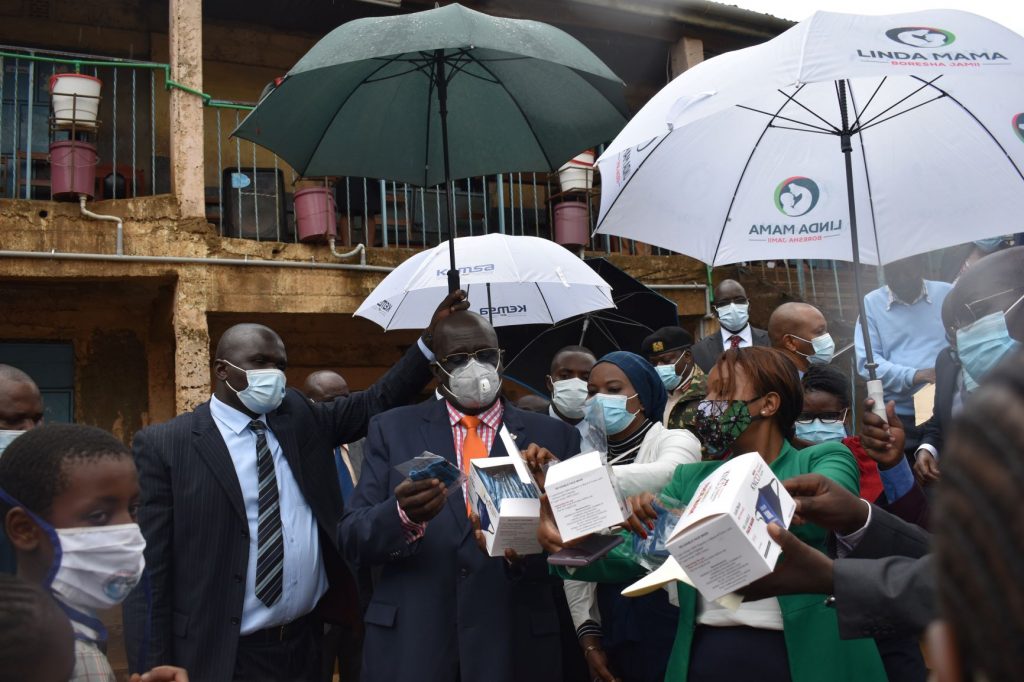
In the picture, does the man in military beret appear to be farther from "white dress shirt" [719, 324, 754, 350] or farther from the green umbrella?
the green umbrella

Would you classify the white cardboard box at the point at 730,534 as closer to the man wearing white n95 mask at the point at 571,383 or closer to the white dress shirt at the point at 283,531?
the white dress shirt at the point at 283,531

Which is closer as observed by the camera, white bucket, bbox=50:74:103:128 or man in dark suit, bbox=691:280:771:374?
man in dark suit, bbox=691:280:771:374

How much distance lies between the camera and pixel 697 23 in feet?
36.3

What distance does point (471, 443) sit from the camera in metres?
3.73

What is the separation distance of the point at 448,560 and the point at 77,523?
Answer: 1.49m

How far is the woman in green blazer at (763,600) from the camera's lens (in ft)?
9.04

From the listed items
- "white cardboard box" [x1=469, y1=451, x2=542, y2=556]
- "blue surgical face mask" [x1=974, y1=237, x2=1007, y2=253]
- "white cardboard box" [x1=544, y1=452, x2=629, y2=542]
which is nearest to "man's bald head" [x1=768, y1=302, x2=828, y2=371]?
"blue surgical face mask" [x1=974, y1=237, x2=1007, y2=253]

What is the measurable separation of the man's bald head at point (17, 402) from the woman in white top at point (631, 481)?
2064 millimetres

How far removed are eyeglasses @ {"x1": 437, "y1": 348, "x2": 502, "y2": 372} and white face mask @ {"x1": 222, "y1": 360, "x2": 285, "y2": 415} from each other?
2.58 feet

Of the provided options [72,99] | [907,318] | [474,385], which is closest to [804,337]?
[907,318]

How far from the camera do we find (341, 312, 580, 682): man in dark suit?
334 centimetres

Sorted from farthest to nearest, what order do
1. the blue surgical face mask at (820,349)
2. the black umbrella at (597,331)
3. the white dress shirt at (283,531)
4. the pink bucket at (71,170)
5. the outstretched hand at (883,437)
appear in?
the pink bucket at (71,170) < the black umbrella at (597,331) < the blue surgical face mask at (820,349) < the white dress shirt at (283,531) < the outstretched hand at (883,437)

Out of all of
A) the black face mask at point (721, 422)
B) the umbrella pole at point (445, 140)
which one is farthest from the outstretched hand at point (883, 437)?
the umbrella pole at point (445, 140)

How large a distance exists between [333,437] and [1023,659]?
390 centimetres
